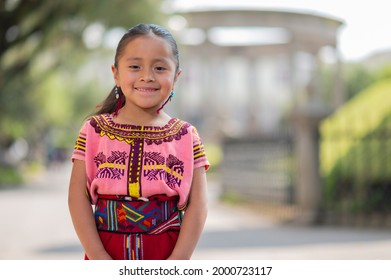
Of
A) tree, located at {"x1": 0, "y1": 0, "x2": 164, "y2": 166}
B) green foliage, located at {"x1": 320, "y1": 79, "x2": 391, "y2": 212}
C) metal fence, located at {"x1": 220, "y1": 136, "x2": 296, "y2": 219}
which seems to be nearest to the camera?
tree, located at {"x1": 0, "y1": 0, "x2": 164, "y2": 166}

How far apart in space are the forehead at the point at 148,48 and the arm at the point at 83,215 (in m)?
0.35

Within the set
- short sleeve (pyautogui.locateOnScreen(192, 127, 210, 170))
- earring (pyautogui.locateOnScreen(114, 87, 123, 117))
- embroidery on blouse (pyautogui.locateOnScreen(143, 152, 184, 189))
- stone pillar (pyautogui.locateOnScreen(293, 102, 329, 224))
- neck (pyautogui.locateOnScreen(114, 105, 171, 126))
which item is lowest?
embroidery on blouse (pyautogui.locateOnScreen(143, 152, 184, 189))

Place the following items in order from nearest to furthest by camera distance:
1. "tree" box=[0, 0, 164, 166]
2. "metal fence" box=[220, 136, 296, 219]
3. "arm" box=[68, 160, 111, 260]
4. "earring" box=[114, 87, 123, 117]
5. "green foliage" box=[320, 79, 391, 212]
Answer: "arm" box=[68, 160, 111, 260], "earring" box=[114, 87, 123, 117], "tree" box=[0, 0, 164, 166], "green foliage" box=[320, 79, 391, 212], "metal fence" box=[220, 136, 296, 219]

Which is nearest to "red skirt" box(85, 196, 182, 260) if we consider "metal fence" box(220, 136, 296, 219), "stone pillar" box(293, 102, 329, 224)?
"stone pillar" box(293, 102, 329, 224)

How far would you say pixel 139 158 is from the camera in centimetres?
197

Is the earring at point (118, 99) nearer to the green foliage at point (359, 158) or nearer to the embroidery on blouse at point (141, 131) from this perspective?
the embroidery on blouse at point (141, 131)

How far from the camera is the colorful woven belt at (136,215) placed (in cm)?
197

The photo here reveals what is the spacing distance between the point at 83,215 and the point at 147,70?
458mm

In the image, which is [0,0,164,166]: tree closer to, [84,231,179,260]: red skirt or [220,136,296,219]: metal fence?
[220,136,296,219]: metal fence

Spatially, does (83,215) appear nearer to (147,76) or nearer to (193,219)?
(193,219)

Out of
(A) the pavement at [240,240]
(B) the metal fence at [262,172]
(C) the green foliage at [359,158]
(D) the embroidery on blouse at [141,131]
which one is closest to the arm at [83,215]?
(D) the embroidery on blouse at [141,131]

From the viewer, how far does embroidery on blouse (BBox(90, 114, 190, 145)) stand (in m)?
1.99

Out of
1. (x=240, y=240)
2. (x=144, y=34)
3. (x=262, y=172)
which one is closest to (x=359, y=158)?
(x=240, y=240)
